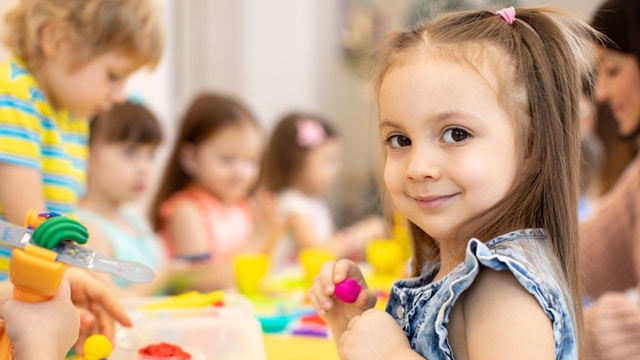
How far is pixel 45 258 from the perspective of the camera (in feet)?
2.33

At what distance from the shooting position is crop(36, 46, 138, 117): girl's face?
4.13ft

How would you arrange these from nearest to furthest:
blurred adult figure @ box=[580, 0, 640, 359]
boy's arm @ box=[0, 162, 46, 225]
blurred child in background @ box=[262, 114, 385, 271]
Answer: boy's arm @ box=[0, 162, 46, 225] → blurred adult figure @ box=[580, 0, 640, 359] → blurred child in background @ box=[262, 114, 385, 271]

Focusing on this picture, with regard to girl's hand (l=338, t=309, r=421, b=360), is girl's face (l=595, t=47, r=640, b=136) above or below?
above

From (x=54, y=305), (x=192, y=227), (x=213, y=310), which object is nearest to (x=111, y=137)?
(x=192, y=227)

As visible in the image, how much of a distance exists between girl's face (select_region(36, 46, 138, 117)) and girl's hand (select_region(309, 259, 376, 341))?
0.61 m

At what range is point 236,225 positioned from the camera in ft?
8.29

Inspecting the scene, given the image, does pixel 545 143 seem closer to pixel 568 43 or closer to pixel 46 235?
pixel 568 43

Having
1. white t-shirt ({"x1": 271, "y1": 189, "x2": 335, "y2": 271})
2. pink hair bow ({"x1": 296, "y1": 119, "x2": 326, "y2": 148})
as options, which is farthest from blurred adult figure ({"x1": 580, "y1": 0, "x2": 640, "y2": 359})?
pink hair bow ({"x1": 296, "y1": 119, "x2": 326, "y2": 148})

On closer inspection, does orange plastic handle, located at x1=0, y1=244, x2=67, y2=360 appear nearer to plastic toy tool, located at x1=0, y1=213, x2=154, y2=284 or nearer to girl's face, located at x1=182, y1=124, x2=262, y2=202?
plastic toy tool, located at x1=0, y1=213, x2=154, y2=284

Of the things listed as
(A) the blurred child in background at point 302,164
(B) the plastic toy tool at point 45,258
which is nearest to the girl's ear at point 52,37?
(B) the plastic toy tool at point 45,258

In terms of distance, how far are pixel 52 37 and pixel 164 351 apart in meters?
0.65

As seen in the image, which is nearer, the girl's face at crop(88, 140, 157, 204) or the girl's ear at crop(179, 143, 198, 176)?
the girl's face at crop(88, 140, 157, 204)

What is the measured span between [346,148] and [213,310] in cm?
363

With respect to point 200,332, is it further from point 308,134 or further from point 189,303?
point 308,134
